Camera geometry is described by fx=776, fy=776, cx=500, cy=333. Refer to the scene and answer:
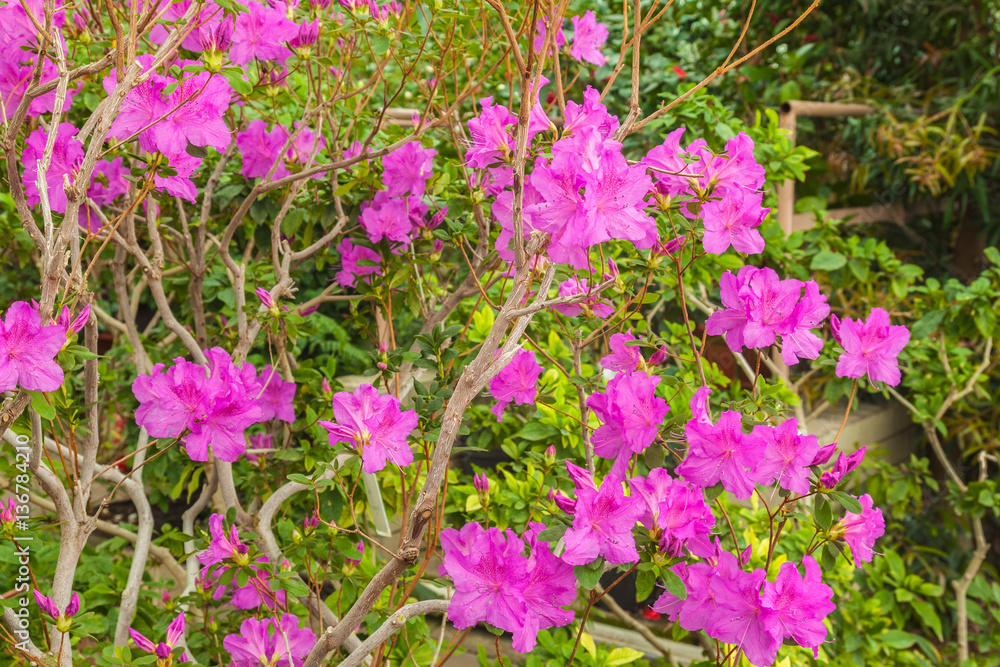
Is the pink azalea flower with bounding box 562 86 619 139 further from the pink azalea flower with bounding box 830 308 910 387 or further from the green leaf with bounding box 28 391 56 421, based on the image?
the green leaf with bounding box 28 391 56 421

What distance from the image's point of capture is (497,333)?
0.84m

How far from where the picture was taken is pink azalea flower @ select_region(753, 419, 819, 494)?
0.88 m

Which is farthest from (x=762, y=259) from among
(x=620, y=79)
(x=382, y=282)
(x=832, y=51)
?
(x=832, y=51)

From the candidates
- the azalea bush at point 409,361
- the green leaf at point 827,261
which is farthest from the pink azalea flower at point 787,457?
the green leaf at point 827,261

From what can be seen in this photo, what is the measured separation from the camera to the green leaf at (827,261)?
6.48 feet

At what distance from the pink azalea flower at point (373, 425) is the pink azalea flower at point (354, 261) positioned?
20.2 inches

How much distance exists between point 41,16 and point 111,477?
95 centimetres

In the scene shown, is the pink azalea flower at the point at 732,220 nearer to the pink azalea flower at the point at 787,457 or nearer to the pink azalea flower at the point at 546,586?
the pink azalea flower at the point at 787,457

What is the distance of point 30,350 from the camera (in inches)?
32.6

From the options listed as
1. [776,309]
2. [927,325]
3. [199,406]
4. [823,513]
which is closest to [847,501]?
[823,513]

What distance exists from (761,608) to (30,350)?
0.86 metres

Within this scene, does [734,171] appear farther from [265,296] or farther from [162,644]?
[162,644]

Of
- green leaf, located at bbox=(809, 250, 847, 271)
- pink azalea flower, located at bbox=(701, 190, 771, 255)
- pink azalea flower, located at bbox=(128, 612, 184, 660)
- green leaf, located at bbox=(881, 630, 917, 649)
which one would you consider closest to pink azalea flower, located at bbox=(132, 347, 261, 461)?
pink azalea flower, located at bbox=(128, 612, 184, 660)

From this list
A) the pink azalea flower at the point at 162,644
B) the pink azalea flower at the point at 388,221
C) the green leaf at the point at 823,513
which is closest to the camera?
the green leaf at the point at 823,513
